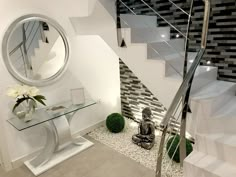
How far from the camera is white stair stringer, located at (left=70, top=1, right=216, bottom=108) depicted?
1.89 m

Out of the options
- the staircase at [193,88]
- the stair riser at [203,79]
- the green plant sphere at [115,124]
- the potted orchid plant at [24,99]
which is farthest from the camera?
the green plant sphere at [115,124]

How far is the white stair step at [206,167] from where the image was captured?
1547 millimetres

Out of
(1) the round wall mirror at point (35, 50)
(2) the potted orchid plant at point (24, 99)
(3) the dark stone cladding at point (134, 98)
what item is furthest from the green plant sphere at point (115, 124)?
(2) the potted orchid plant at point (24, 99)

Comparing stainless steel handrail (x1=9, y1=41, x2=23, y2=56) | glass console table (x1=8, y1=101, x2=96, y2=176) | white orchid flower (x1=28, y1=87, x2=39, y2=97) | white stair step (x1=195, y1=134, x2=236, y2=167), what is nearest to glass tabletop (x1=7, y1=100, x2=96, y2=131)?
glass console table (x1=8, y1=101, x2=96, y2=176)

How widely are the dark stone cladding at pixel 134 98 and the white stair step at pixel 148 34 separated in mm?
937

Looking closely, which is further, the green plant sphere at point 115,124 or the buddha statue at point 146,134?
the green plant sphere at point 115,124

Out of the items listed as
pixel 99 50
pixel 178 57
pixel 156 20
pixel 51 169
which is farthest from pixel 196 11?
pixel 51 169

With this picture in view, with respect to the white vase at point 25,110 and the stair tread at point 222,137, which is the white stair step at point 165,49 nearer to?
the stair tread at point 222,137

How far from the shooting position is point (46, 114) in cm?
240

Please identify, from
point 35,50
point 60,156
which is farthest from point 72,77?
point 60,156

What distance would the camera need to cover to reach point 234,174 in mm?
1518

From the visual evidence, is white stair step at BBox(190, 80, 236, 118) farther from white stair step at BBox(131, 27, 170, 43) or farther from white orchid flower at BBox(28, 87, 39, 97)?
white orchid flower at BBox(28, 87, 39, 97)

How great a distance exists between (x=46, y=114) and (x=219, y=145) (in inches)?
73.5

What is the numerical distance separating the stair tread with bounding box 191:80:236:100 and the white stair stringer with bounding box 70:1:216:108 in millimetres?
80
